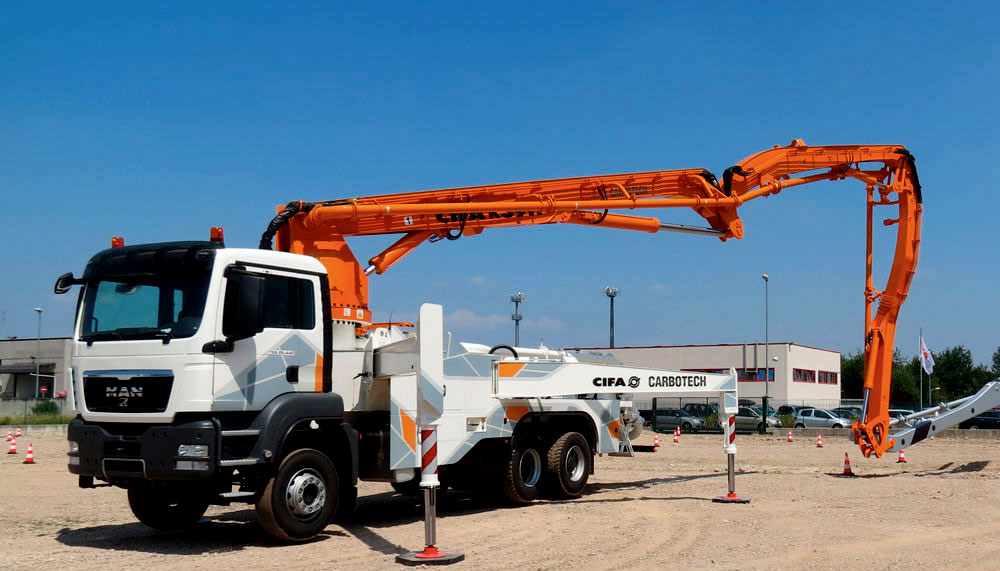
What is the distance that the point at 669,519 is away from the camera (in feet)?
38.4

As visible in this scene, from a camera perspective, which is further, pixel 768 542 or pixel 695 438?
pixel 695 438

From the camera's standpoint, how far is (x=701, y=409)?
1684 inches

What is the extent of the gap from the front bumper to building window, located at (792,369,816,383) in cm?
5376

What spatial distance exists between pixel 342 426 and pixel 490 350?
330 centimetres

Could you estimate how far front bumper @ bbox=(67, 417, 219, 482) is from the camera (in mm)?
9141

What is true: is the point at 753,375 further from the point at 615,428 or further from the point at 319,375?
the point at 319,375

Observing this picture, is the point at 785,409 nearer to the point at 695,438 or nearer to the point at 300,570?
the point at 695,438

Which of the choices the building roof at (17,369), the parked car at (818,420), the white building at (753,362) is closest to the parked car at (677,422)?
the parked car at (818,420)

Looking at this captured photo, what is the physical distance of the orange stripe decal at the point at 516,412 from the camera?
12.6m

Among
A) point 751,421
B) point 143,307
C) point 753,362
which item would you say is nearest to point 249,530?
point 143,307

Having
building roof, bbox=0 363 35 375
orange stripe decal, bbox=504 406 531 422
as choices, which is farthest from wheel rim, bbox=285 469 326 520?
building roof, bbox=0 363 35 375

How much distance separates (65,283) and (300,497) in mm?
3573

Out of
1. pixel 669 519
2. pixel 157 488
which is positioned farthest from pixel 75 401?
pixel 669 519

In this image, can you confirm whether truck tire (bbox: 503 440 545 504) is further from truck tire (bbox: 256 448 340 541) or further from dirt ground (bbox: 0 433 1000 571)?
truck tire (bbox: 256 448 340 541)
